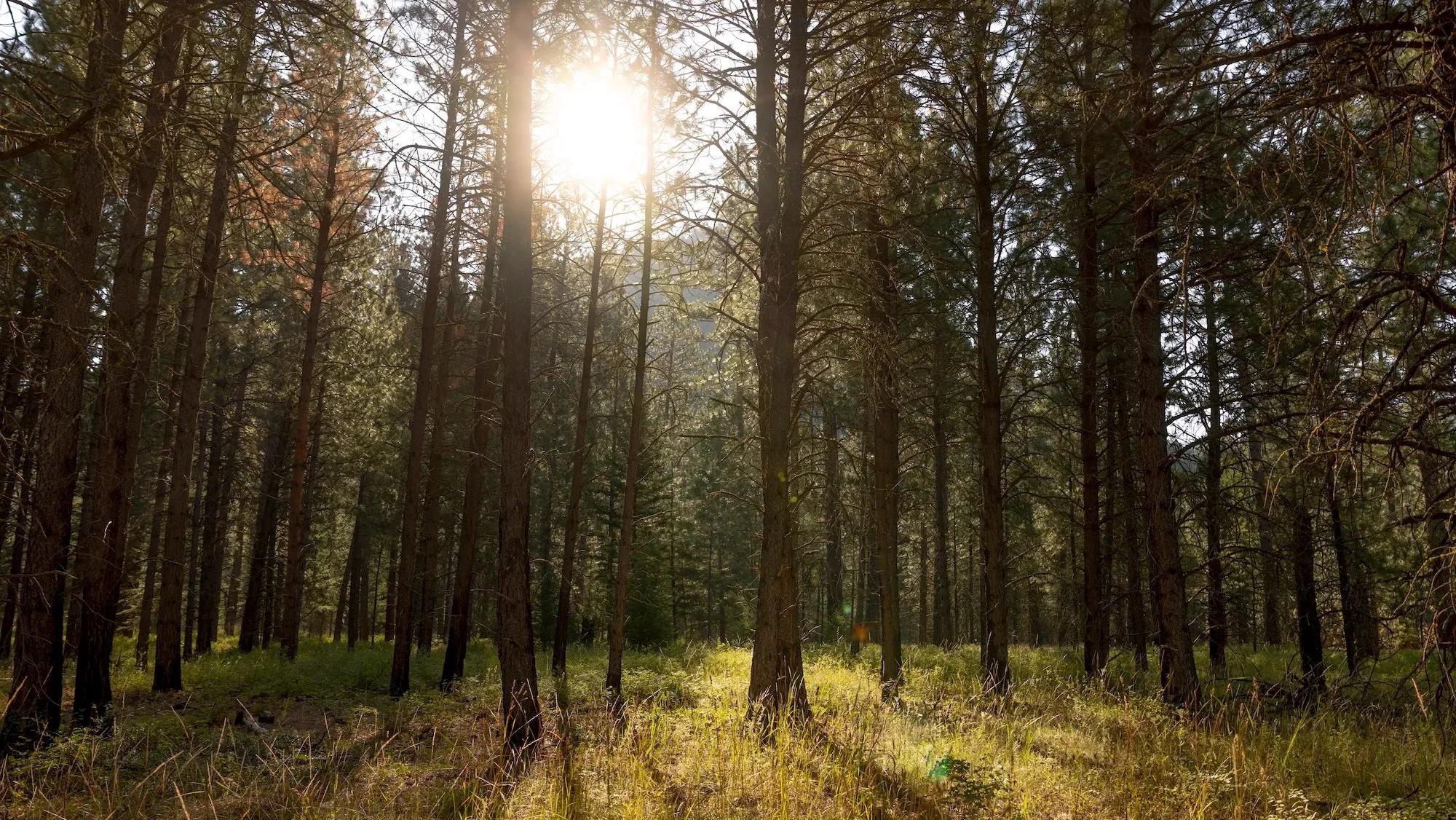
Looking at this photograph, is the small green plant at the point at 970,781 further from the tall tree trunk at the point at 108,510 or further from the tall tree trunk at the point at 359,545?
the tall tree trunk at the point at 359,545

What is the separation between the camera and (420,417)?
493 inches

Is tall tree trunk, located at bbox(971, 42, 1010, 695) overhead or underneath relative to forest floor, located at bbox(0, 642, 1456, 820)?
overhead

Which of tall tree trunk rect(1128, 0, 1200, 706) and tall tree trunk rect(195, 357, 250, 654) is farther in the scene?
tall tree trunk rect(195, 357, 250, 654)

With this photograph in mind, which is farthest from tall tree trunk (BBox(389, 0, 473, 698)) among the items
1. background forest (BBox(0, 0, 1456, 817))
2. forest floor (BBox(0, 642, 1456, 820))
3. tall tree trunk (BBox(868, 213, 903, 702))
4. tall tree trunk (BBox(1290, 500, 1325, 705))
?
tall tree trunk (BBox(1290, 500, 1325, 705))

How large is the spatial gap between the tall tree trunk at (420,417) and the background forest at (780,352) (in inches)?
4.4

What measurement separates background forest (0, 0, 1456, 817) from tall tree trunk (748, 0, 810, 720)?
1.8 inches

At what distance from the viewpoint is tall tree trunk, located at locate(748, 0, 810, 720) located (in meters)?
7.63

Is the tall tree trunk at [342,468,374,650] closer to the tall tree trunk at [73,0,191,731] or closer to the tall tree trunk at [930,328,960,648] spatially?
the tall tree trunk at [73,0,191,731]

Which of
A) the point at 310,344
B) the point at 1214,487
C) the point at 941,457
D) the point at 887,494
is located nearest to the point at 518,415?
the point at 887,494

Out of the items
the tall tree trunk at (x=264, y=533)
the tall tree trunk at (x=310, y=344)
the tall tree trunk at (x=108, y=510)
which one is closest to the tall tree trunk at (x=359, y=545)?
the tall tree trunk at (x=264, y=533)

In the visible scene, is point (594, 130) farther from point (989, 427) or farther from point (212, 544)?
point (212, 544)

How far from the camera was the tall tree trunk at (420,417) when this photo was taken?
40.2 feet

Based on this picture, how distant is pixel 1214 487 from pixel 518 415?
11.3m

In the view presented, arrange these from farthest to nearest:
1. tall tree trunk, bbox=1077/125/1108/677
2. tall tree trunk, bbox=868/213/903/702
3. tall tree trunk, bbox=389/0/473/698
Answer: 1. tall tree trunk, bbox=389/0/473/698
2. tall tree trunk, bbox=1077/125/1108/677
3. tall tree trunk, bbox=868/213/903/702
